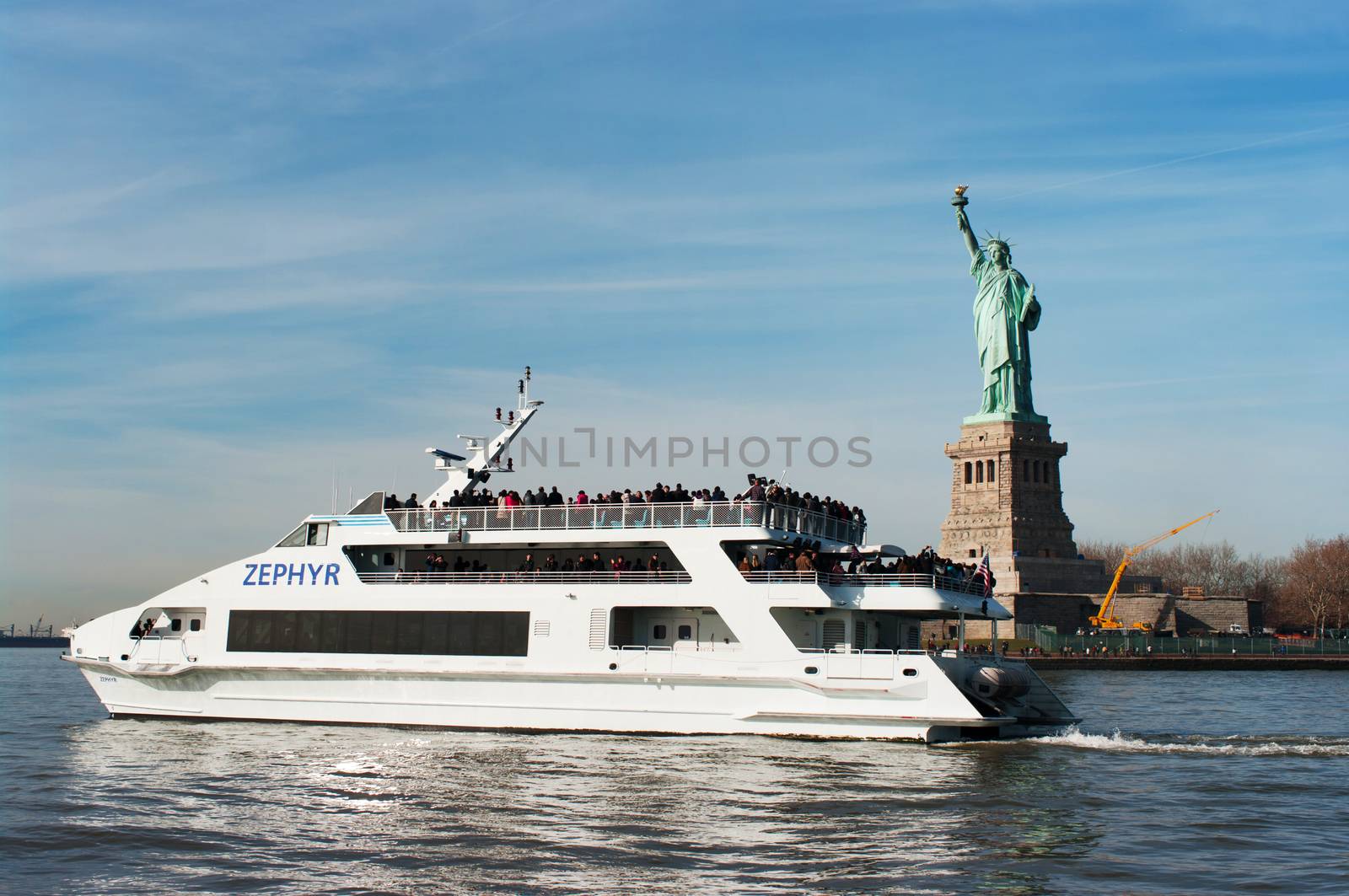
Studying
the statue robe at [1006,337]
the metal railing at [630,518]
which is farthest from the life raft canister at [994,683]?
the statue robe at [1006,337]

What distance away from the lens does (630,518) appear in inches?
1094

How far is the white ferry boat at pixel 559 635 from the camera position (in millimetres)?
25453

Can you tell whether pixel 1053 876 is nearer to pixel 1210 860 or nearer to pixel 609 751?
pixel 1210 860

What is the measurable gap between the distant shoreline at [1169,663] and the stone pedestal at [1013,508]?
331 inches

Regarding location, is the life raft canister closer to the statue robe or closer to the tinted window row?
the tinted window row

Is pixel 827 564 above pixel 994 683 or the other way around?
above

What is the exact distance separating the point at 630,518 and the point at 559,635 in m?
2.77

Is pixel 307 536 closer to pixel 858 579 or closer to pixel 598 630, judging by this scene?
pixel 598 630

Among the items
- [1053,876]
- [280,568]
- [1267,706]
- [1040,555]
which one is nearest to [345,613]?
[280,568]

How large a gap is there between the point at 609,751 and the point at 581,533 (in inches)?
213

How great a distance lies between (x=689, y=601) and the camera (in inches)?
1051

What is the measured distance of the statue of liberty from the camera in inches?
3145

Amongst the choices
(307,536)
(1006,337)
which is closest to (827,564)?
(307,536)

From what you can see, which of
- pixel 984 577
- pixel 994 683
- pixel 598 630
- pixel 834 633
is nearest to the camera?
pixel 994 683
